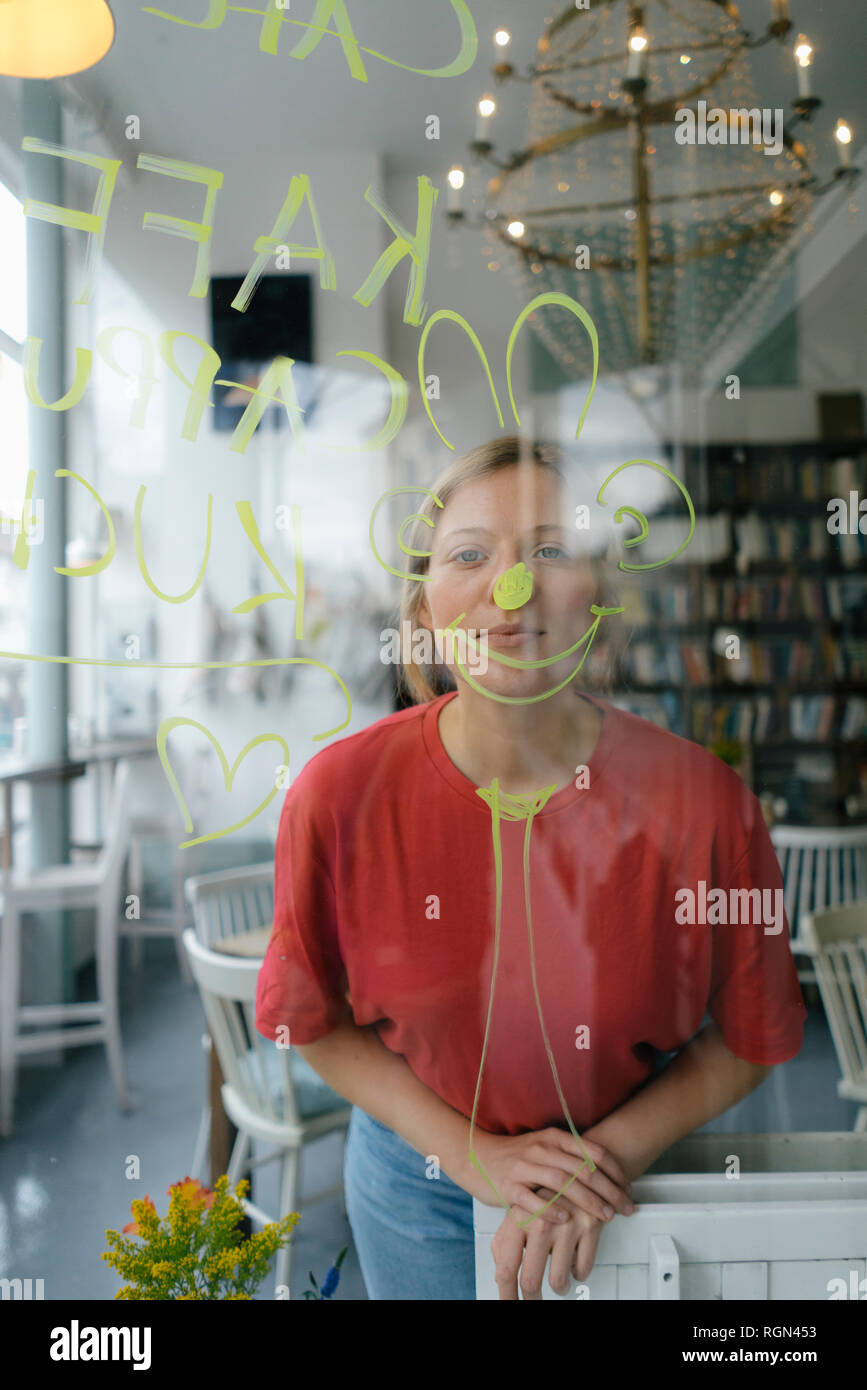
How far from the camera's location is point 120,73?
3.51ft

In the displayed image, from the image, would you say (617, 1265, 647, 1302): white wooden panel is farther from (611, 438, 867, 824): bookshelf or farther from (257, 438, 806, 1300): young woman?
(611, 438, 867, 824): bookshelf

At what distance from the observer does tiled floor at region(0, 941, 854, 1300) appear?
106 centimetres

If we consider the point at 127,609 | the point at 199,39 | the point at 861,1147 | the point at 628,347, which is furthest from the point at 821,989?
the point at 199,39

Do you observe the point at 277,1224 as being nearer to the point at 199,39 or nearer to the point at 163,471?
the point at 163,471

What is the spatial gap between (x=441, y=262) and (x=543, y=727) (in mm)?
669

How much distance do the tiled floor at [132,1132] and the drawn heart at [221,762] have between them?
21cm

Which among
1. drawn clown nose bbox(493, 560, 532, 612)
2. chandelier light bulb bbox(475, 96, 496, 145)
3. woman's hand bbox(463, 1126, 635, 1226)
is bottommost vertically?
woman's hand bbox(463, 1126, 635, 1226)

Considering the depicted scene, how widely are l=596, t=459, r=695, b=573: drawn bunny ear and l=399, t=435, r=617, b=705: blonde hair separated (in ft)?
0.17

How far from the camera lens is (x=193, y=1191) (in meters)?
0.99

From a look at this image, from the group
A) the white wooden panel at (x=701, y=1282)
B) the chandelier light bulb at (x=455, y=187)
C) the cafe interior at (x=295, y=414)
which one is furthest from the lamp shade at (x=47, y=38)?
the white wooden panel at (x=701, y=1282)

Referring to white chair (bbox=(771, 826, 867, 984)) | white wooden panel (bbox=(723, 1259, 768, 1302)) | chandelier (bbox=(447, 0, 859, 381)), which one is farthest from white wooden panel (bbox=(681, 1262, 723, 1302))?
chandelier (bbox=(447, 0, 859, 381))

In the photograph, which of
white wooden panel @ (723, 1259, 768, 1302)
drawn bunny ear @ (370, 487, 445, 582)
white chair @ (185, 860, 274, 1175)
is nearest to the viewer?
white wooden panel @ (723, 1259, 768, 1302)

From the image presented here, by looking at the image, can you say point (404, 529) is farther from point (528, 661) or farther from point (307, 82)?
point (307, 82)

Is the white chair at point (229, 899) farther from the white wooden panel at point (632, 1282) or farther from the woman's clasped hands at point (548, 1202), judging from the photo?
the white wooden panel at point (632, 1282)
